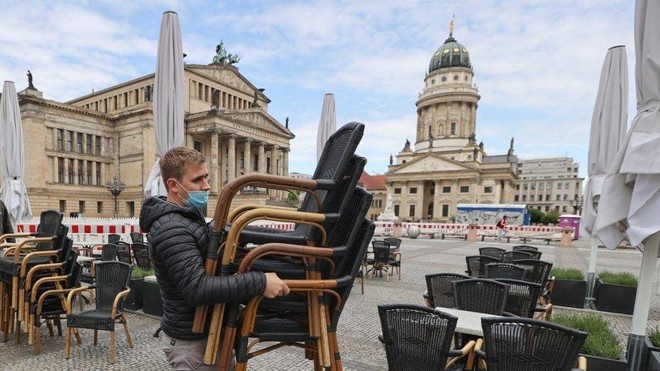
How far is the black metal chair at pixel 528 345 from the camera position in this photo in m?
2.19

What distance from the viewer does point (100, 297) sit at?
170 inches

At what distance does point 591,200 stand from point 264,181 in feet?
21.6

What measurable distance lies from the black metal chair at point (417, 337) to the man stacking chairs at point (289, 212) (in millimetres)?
1353

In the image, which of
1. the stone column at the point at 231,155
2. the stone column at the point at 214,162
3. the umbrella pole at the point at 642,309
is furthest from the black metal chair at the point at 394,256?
the stone column at the point at 231,155

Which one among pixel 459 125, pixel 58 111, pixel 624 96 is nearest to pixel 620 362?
pixel 624 96

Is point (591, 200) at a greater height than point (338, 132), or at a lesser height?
lesser

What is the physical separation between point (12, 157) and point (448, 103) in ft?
243

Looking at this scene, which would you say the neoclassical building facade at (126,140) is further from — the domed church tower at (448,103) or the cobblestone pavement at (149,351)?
the domed church tower at (448,103)

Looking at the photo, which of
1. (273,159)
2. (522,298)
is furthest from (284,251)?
(273,159)

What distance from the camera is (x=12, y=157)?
851 cm

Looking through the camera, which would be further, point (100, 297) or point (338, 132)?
point (100, 297)

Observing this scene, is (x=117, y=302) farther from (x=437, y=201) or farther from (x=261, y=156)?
(x=437, y=201)

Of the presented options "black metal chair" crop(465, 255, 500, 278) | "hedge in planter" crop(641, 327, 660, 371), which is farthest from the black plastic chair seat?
"hedge in planter" crop(641, 327, 660, 371)

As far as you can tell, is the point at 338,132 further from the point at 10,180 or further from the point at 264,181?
the point at 10,180
